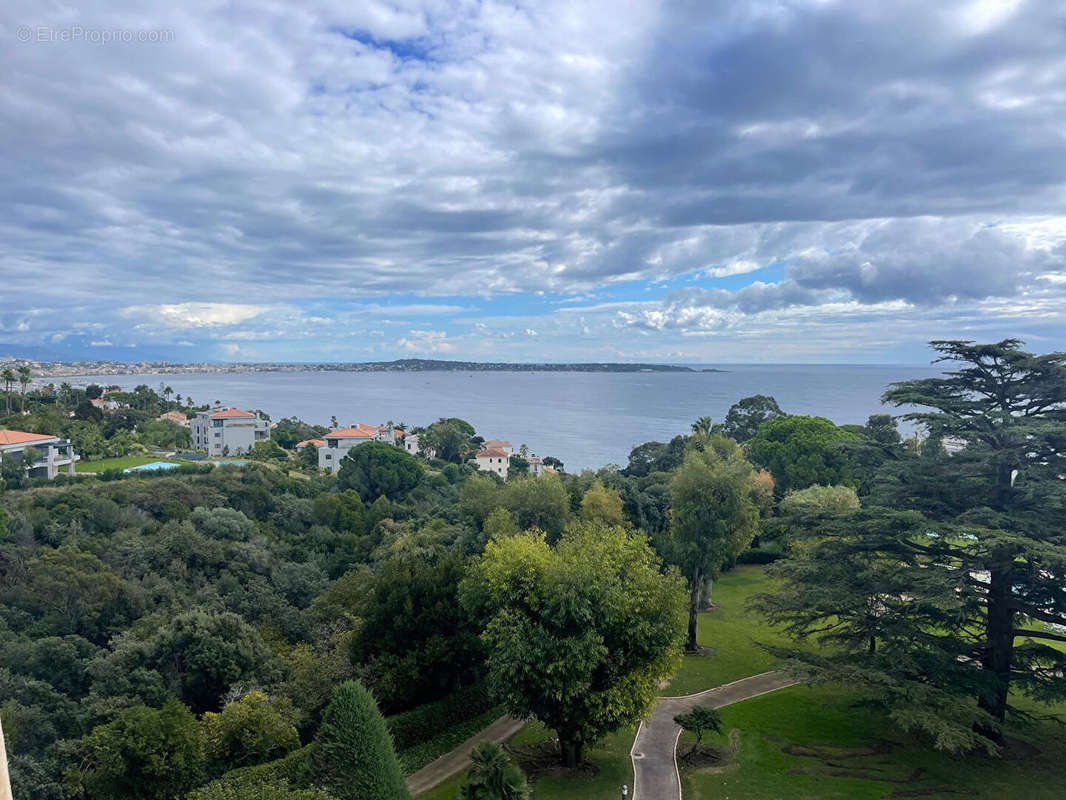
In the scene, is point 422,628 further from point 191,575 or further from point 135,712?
point 191,575

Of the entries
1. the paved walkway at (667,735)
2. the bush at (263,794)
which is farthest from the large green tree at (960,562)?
the bush at (263,794)

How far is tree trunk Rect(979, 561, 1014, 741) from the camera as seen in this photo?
15992 millimetres

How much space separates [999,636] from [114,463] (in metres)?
59.6

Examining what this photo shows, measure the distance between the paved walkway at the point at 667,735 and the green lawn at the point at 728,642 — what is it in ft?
1.65

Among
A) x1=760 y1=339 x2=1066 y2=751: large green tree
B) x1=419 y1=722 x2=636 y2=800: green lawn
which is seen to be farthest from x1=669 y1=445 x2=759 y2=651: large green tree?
x1=419 y1=722 x2=636 y2=800: green lawn

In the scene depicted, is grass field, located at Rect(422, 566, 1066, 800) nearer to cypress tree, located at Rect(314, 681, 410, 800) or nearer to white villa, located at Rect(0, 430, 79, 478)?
cypress tree, located at Rect(314, 681, 410, 800)

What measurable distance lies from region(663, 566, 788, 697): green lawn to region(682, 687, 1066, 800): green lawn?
1977mm

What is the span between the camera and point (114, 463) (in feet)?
179

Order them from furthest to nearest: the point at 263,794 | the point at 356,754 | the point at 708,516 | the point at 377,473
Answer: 1. the point at 377,473
2. the point at 708,516
3. the point at 356,754
4. the point at 263,794

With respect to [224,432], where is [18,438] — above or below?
above

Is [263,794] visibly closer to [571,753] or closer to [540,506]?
[571,753]

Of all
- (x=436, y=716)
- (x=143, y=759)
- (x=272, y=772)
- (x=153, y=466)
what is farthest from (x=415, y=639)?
(x=153, y=466)

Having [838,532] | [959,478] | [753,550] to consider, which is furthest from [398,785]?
[753,550]

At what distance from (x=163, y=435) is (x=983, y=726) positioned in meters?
72.8
